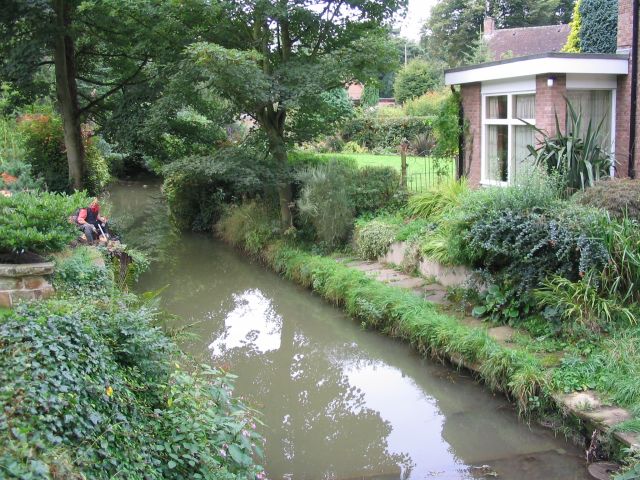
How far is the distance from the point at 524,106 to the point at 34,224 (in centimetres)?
920

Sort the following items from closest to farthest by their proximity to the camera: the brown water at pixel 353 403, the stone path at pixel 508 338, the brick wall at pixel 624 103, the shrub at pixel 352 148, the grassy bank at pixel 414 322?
the stone path at pixel 508 338 → the brown water at pixel 353 403 → the grassy bank at pixel 414 322 → the brick wall at pixel 624 103 → the shrub at pixel 352 148

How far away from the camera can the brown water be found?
5.99 m

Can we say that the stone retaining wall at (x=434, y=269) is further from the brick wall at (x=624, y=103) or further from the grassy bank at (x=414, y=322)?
the brick wall at (x=624, y=103)

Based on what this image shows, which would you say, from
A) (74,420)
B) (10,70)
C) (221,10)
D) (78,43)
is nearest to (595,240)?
(74,420)

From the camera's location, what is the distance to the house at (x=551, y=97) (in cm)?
1130

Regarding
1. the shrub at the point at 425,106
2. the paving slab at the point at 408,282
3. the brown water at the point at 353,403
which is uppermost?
the shrub at the point at 425,106

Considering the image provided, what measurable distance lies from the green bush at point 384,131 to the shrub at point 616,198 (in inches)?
729

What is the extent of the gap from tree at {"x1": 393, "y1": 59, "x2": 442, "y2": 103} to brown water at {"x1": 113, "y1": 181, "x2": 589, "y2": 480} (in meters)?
27.1

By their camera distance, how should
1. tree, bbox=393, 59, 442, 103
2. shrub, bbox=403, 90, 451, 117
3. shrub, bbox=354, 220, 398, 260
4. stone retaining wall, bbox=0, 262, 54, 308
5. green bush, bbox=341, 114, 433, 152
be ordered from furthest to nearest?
1. tree, bbox=393, 59, 442, 103
2. shrub, bbox=403, 90, 451, 117
3. green bush, bbox=341, 114, 433, 152
4. shrub, bbox=354, 220, 398, 260
5. stone retaining wall, bbox=0, 262, 54, 308

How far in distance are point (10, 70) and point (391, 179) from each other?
346 inches

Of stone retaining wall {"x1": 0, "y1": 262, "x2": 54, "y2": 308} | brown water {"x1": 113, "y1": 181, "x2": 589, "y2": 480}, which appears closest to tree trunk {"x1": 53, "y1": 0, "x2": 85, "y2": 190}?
brown water {"x1": 113, "y1": 181, "x2": 589, "y2": 480}

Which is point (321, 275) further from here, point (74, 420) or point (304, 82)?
point (74, 420)

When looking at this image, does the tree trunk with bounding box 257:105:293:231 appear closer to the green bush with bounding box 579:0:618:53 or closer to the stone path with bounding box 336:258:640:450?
the stone path with bounding box 336:258:640:450

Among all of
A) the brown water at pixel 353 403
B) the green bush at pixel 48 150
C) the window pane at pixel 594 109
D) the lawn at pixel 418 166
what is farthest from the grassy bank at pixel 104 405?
the green bush at pixel 48 150
